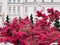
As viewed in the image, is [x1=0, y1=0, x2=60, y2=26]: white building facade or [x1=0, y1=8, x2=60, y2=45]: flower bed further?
[x1=0, y1=0, x2=60, y2=26]: white building facade

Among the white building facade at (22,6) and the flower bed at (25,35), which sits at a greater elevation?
the flower bed at (25,35)

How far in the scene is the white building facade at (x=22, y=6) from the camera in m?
23.8

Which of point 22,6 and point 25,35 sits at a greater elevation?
point 25,35

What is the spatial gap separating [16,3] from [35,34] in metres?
20.3

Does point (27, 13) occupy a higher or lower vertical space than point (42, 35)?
lower

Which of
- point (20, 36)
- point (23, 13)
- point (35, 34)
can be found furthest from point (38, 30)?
point (23, 13)

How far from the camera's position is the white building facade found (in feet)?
78.2

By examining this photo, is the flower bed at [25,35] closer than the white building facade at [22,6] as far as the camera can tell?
Yes

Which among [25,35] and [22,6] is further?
[22,6]

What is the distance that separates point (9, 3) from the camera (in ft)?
79.5

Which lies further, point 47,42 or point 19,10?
point 19,10

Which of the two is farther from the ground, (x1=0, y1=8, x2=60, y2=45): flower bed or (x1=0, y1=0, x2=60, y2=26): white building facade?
(x1=0, y1=8, x2=60, y2=45): flower bed

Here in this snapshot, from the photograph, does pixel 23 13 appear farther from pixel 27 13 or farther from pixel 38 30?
pixel 38 30

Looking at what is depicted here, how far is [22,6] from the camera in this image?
2438cm
